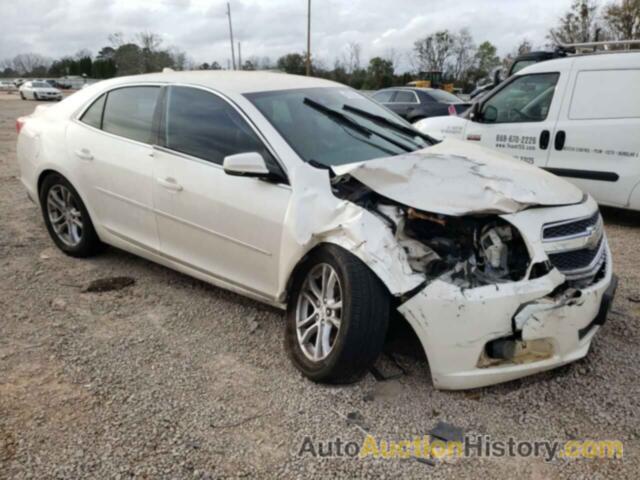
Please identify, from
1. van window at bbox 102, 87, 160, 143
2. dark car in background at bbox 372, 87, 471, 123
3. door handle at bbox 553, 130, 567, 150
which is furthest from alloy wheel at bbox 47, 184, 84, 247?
dark car in background at bbox 372, 87, 471, 123

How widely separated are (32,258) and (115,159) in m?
1.45

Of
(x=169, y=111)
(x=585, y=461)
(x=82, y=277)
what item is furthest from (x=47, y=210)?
(x=585, y=461)

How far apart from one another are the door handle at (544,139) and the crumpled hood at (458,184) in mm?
3000

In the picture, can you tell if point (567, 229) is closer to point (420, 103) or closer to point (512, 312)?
point (512, 312)

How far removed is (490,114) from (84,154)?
4.59 meters

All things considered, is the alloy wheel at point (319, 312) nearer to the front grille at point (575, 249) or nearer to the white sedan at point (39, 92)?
Result: the front grille at point (575, 249)

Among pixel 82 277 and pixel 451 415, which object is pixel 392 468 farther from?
pixel 82 277

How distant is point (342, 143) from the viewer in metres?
3.33

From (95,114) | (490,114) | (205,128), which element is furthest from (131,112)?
(490,114)

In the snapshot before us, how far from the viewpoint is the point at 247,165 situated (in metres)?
2.91

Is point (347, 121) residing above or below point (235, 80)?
below

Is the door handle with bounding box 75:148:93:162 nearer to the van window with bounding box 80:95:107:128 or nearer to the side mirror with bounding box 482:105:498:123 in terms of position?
the van window with bounding box 80:95:107:128

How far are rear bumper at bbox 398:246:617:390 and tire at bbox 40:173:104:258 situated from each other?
9.58 feet

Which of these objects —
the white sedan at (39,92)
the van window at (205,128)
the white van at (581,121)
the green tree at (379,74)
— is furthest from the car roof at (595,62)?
the green tree at (379,74)
